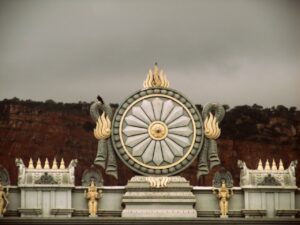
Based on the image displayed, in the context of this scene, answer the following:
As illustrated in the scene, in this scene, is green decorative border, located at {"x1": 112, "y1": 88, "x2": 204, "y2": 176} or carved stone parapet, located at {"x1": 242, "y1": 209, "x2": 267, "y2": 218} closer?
carved stone parapet, located at {"x1": 242, "y1": 209, "x2": 267, "y2": 218}

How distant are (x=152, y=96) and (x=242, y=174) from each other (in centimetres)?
245

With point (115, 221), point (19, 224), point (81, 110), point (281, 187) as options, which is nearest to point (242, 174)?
point (281, 187)

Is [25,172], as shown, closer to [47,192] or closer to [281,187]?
[47,192]

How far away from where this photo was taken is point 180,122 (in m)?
27.4

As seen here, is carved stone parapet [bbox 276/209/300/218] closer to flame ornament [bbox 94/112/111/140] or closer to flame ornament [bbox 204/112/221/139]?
flame ornament [bbox 204/112/221/139]

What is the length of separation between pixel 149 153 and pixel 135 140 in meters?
0.39

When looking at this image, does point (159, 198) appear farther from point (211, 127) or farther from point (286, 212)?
point (286, 212)

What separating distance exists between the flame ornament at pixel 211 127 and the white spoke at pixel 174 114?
57cm

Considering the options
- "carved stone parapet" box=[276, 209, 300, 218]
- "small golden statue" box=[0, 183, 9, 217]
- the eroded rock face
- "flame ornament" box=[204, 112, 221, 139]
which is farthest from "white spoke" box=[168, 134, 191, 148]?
the eroded rock face

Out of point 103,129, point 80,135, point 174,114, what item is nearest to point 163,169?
point 174,114

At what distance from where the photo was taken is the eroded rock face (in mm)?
44500

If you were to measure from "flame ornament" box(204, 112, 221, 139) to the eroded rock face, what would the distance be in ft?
54.1

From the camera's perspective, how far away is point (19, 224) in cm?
2694

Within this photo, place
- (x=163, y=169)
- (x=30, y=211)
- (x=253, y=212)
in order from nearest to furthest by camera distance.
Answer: (x=30, y=211)
(x=253, y=212)
(x=163, y=169)
